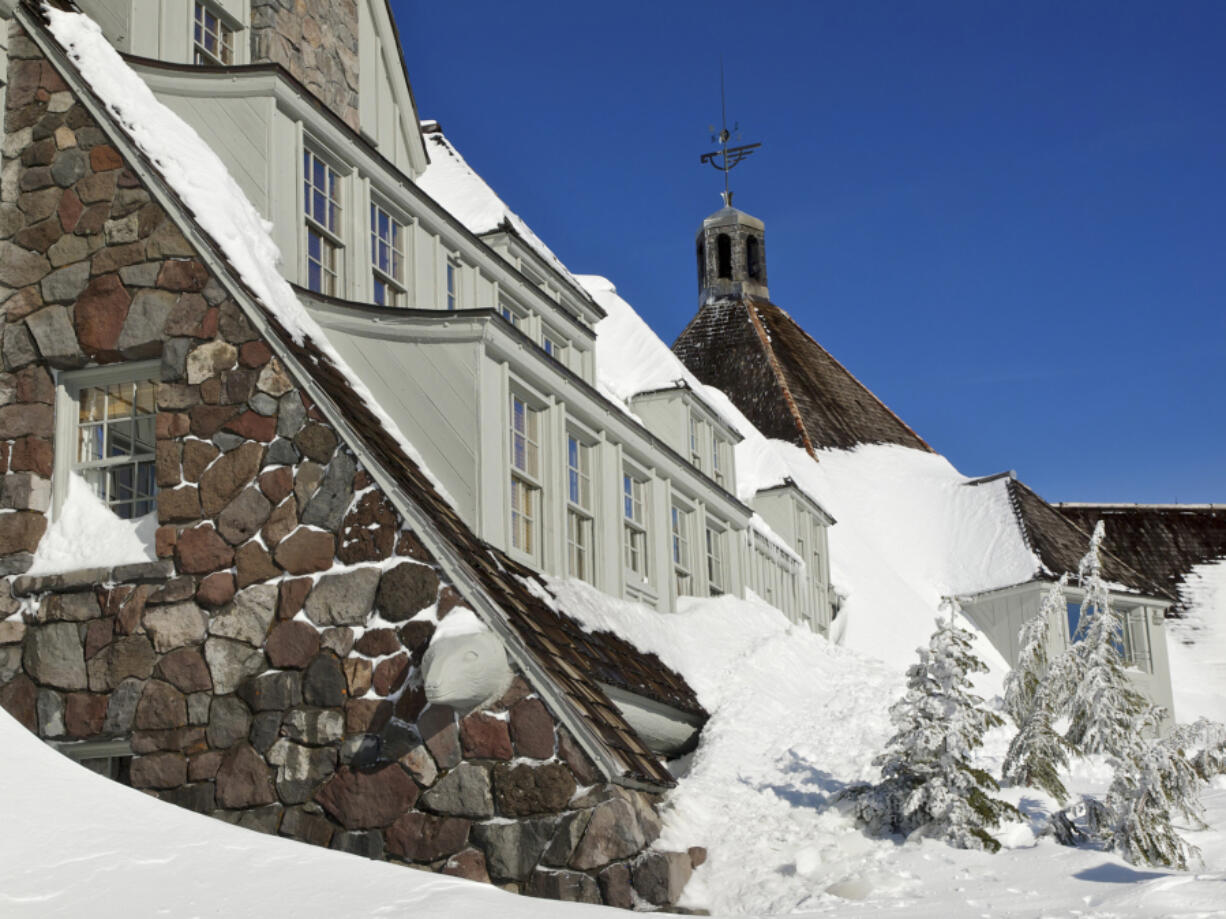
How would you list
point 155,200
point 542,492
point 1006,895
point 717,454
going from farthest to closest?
point 717,454
point 542,492
point 155,200
point 1006,895

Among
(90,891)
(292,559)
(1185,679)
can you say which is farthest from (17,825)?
(1185,679)

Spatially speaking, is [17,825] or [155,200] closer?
[17,825]

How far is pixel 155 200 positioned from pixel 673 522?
7231mm

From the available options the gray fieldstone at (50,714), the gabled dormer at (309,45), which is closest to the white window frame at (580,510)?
the gabled dormer at (309,45)

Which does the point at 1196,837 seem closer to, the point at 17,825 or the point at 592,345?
the point at 17,825

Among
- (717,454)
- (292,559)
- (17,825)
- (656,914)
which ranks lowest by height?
(656,914)

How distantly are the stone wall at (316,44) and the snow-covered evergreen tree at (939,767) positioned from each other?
7.19m

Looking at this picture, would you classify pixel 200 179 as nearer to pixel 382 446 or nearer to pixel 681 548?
pixel 382 446

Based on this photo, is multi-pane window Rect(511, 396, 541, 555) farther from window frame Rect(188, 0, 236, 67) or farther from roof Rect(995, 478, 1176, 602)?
roof Rect(995, 478, 1176, 602)

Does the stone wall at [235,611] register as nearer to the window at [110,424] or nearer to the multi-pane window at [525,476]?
the window at [110,424]

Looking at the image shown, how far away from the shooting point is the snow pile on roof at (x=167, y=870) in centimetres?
694

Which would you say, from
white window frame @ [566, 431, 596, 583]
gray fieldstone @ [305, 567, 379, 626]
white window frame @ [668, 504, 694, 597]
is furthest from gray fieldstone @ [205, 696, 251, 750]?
white window frame @ [668, 504, 694, 597]

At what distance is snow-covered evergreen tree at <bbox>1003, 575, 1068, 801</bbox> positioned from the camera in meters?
10.7

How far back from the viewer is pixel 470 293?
47.5ft
